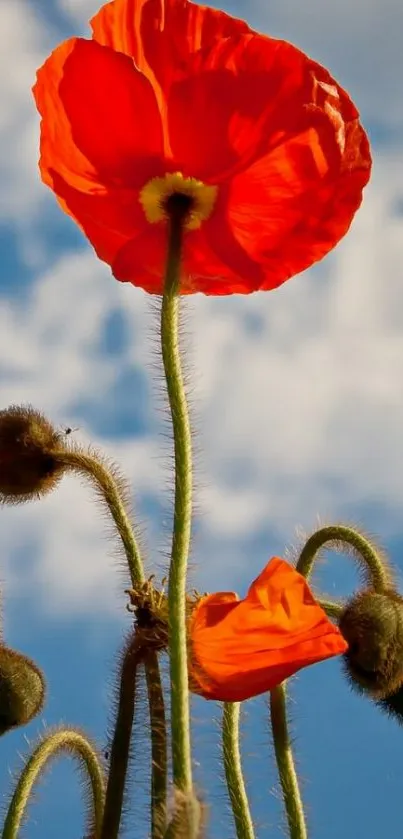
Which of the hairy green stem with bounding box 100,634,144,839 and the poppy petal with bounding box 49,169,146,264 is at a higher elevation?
the poppy petal with bounding box 49,169,146,264

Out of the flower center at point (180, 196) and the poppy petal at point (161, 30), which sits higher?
the poppy petal at point (161, 30)

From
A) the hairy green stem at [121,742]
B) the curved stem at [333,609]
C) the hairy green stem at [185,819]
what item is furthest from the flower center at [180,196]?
the hairy green stem at [185,819]

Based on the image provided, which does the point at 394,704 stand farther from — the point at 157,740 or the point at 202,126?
the point at 202,126

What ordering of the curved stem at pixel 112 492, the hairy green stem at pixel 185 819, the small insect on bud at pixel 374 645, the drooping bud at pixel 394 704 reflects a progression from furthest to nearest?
the drooping bud at pixel 394 704
the small insect on bud at pixel 374 645
the curved stem at pixel 112 492
the hairy green stem at pixel 185 819

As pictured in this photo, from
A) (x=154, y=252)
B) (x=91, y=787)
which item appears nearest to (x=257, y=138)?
(x=154, y=252)

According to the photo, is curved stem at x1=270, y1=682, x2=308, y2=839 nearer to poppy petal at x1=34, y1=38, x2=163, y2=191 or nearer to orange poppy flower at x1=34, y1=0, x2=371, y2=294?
orange poppy flower at x1=34, y1=0, x2=371, y2=294

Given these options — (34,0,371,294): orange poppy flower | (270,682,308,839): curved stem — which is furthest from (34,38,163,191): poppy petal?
(270,682,308,839): curved stem

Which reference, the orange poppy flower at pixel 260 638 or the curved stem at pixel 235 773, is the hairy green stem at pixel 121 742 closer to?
the orange poppy flower at pixel 260 638
